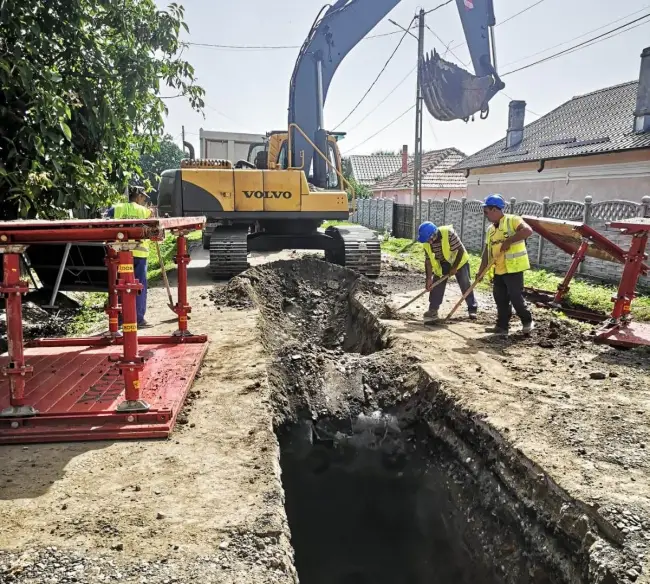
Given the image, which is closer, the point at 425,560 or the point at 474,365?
the point at 425,560

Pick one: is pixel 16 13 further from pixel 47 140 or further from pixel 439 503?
pixel 439 503


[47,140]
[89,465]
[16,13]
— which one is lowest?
[89,465]

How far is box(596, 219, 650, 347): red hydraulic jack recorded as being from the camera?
5988mm

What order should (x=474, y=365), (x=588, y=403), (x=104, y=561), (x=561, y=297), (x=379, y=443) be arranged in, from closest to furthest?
(x=104, y=561)
(x=588, y=403)
(x=379, y=443)
(x=474, y=365)
(x=561, y=297)

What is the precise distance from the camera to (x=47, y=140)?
5047mm

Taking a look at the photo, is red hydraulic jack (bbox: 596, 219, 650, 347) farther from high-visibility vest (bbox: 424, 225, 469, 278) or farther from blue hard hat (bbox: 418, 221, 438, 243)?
blue hard hat (bbox: 418, 221, 438, 243)

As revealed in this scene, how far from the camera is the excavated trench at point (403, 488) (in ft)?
10.7

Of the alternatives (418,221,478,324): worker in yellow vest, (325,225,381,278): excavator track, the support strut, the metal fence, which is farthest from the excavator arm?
the support strut

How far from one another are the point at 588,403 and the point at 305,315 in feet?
17.9

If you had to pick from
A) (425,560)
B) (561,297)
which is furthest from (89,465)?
(561,297)

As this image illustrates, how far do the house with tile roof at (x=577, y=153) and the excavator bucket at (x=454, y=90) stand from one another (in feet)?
20.9

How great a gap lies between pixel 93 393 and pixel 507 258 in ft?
14.8

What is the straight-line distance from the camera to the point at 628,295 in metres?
6.27

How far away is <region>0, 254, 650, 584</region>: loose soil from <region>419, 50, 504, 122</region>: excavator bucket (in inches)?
203
